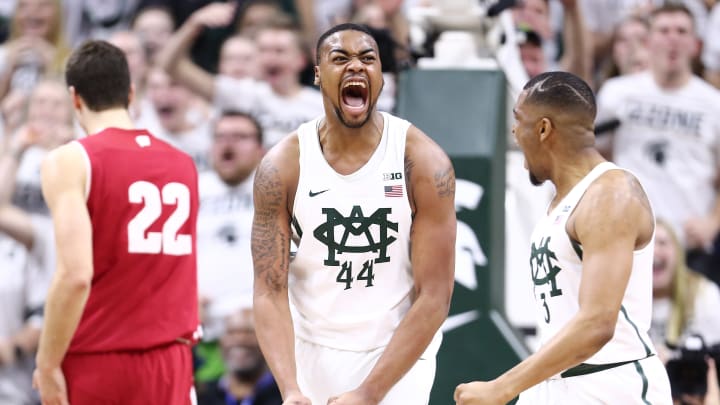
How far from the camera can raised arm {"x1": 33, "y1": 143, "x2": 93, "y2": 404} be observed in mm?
4996

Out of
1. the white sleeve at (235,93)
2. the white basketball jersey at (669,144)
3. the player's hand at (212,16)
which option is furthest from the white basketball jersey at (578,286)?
the player's hand at (212,16)

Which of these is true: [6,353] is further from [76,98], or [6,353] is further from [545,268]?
[545,268]

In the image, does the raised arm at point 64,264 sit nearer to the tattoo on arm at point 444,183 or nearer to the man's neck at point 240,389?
the tattoo on arm at point 444,183

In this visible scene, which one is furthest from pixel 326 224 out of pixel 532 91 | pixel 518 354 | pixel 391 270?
pixel 518 354

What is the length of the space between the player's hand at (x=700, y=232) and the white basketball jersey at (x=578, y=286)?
385 centimetres

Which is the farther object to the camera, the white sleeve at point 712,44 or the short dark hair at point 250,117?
the white sleeve at point 712,44

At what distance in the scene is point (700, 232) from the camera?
26.3ft

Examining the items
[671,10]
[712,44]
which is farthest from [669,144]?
[712,44]

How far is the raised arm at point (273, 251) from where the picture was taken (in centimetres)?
472

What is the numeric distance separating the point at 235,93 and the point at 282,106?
1.48ft

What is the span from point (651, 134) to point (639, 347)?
14.0 ft

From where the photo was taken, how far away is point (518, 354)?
20.3ft

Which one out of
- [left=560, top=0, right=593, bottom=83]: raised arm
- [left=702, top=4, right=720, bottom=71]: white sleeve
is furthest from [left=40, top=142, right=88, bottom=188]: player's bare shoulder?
[left=702, top=4, right=720, bottom=71]: white sleeve

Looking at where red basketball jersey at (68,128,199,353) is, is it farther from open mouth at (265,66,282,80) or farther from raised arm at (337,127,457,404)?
open mouth at (265,66,282,80)
